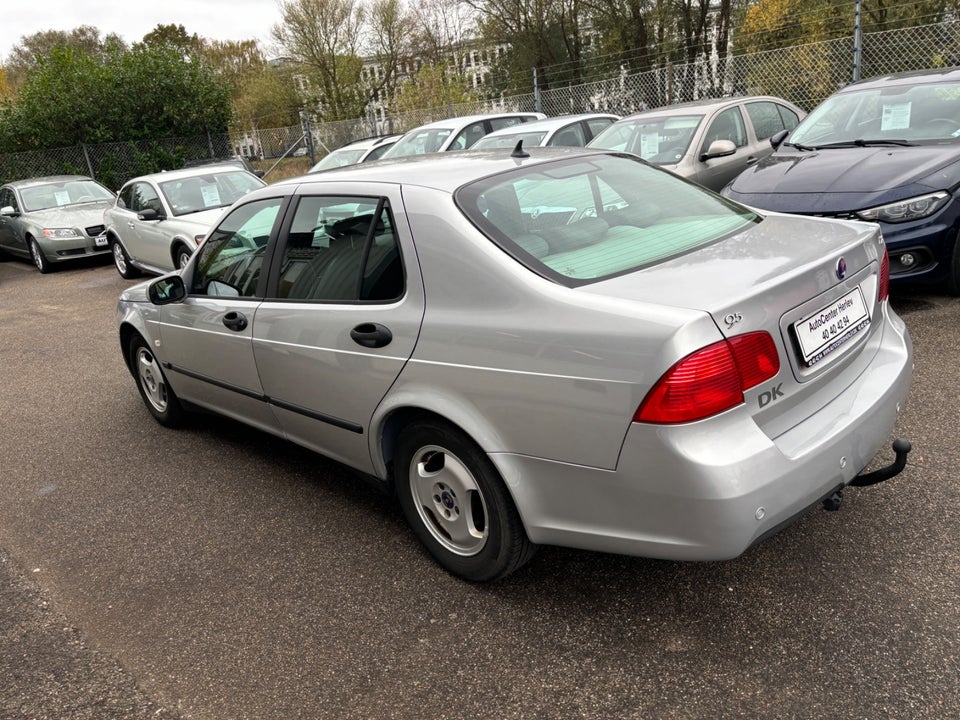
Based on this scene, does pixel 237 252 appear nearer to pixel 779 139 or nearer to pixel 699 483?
pixel 699 483

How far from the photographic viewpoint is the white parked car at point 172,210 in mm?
9711

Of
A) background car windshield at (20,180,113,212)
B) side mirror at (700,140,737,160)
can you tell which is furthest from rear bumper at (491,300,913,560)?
background car windshield at (20,180,113,212)

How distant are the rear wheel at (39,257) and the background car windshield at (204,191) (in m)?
4.04

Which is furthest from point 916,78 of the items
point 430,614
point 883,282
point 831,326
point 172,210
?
point 172,210

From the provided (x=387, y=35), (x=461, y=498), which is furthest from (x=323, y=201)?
(x=387, y=35)

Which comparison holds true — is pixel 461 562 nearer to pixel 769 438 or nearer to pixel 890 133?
pixel 769 438

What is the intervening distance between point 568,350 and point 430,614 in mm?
1167

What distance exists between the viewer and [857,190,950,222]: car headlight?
17.6 ft

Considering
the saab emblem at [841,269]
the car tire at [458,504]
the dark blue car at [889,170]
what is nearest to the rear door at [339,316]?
the car tire at [458,504]

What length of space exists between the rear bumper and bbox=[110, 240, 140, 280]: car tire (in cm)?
1035

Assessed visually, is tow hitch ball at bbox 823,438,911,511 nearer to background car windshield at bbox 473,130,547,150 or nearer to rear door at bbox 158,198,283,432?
rear door at bbox 158,198,283,432

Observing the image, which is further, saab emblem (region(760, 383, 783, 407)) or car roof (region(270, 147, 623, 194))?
car roof (region(270, 147, 623, 194))

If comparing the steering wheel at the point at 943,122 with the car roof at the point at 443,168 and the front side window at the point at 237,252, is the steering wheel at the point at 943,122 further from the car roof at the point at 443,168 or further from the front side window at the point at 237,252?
the front side window at the point at 237,252

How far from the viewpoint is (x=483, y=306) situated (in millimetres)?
2713
